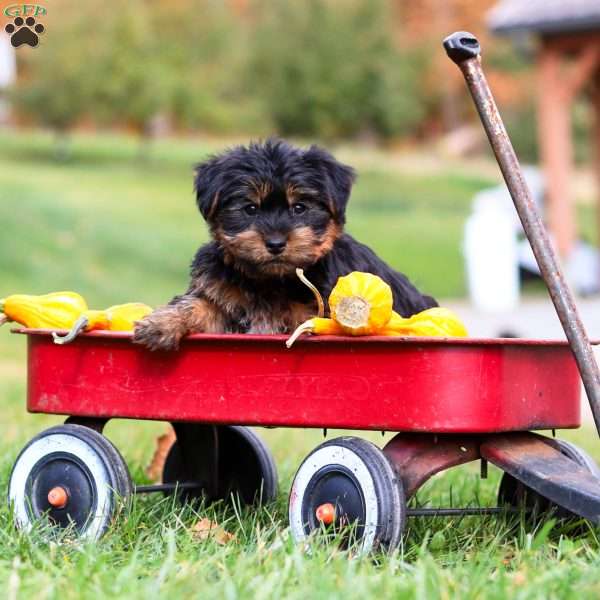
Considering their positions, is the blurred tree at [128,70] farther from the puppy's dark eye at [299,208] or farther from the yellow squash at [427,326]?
the yellow squash at [427,326]

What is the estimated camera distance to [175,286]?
54.1 feet

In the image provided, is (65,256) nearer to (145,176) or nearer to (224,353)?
(145,176)

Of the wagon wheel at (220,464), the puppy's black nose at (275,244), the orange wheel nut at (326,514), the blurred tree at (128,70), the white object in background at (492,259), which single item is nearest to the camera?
the orange wheel nut at (326,514)

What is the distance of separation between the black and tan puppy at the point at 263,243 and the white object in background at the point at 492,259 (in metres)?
11.6

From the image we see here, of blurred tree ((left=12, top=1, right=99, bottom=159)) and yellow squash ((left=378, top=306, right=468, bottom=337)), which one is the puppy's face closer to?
yellow squash ((left=378, top=306, right=468, bottom=337))

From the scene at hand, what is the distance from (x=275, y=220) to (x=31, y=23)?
2.48 metres

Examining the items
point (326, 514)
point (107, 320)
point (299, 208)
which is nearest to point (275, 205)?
point (299, 208)

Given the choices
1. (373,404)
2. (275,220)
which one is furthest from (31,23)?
(373,404)

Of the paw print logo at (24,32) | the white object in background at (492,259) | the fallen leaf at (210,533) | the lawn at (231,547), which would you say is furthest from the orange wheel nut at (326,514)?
the white object in background at (492,259)

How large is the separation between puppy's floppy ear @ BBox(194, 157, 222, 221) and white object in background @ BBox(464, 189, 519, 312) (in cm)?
1163

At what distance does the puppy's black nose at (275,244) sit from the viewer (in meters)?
3.72

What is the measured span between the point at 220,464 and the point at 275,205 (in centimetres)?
127

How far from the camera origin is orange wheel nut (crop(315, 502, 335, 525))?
137 inches

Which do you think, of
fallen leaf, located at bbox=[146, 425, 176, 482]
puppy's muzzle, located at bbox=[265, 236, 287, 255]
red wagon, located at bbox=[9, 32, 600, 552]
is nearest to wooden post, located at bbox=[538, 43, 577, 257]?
fallen leaf, located at bbox=[146, 425, 176, 482]
